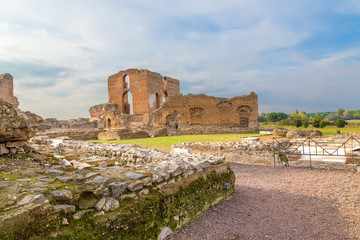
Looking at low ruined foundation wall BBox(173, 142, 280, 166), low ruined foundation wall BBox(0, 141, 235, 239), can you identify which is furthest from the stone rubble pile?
low ruined foundation wall BBox(173, 142, 280, 166)

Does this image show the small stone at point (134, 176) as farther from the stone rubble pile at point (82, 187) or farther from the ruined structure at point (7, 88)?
the ruined structure at point (7, 88)

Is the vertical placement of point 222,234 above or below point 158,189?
below

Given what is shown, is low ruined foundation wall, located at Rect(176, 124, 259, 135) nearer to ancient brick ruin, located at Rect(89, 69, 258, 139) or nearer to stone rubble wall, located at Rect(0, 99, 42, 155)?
ancient brick ruin, located at Rect(89, 69, 258, 139)

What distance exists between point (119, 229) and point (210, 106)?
23.3m

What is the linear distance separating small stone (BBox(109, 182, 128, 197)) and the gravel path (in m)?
1.02

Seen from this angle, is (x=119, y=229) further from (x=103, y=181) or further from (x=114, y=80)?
(x=114, y=80)

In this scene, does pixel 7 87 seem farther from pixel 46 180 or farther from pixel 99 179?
pixel 99 179

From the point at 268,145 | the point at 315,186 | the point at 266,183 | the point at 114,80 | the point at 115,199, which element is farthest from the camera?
the point at 114,80

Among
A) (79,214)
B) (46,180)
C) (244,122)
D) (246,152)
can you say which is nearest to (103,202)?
(79,214)

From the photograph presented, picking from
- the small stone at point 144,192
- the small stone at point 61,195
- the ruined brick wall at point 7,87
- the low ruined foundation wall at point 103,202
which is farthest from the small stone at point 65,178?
the ruined brick wall at point 7,87

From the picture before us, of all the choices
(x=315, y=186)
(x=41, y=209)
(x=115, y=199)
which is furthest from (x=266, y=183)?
(x=41, y=209)

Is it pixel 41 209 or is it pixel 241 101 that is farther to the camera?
pixel 241 101

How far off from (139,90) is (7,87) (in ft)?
60.2

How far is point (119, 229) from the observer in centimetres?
226
